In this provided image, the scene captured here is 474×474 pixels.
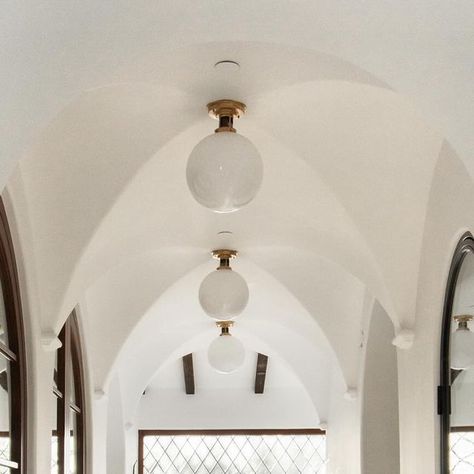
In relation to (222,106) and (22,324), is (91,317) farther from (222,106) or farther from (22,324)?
(222,106)

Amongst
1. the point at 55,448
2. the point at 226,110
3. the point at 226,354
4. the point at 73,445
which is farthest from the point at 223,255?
the point at 226,110

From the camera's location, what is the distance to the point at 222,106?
4.05m

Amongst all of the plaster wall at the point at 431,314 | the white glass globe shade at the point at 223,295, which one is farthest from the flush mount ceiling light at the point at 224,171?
the white glass globe shade at the point at 223,295

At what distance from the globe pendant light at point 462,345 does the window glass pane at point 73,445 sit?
319cm

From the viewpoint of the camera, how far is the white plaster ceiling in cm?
290

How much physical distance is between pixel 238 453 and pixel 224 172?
8598mm

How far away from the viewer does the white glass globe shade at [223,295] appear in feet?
16.6

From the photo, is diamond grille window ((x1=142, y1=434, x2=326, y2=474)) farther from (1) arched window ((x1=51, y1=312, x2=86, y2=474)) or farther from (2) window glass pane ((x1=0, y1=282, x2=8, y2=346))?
(2) window glass pane ((x1=0, y1=282, x2=8, y2=346))

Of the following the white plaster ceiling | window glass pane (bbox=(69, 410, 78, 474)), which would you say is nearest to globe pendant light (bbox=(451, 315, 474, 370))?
the white plaster ceiling

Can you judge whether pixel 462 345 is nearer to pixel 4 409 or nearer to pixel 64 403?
pixel 4 409

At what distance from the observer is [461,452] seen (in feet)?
13.9

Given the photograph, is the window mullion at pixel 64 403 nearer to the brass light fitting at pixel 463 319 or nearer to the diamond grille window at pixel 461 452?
the diamond grille window at pixel 461 452

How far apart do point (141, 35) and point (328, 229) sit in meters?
2.50

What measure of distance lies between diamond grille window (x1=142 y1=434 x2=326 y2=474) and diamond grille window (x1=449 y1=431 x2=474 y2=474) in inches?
287
